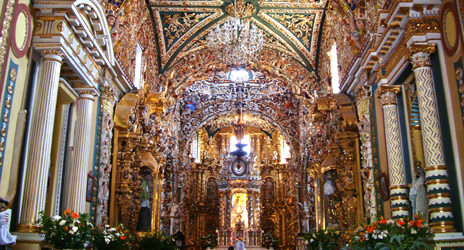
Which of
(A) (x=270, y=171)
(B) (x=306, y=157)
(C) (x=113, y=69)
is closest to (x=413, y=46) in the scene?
(C) (x=113, y=69)

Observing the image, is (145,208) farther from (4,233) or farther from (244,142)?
(244,142)

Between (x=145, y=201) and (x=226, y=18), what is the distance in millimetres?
8079

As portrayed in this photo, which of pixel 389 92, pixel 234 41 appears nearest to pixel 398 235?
pixel 389 92

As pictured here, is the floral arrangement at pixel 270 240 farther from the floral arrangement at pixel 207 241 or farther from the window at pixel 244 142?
the window at pixel 244 142

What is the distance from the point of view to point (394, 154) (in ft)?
33.8

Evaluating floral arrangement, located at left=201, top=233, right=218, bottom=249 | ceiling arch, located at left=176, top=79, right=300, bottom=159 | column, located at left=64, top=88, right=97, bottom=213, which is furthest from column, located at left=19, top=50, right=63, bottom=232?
floral arrangement, located at left=201, top=233, right=218, bottom=249

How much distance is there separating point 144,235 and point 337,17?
10.4m

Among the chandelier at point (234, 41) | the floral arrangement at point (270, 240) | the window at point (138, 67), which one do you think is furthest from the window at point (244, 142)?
the chandelier at point (234, 41)

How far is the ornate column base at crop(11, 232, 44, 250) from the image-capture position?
7.98m

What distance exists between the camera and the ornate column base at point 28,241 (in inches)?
314

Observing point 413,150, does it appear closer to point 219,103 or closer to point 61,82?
point 61,82

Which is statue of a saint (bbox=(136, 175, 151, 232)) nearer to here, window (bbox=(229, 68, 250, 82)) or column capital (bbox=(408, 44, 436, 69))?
window (bbox=(229, 68, 250, 82))

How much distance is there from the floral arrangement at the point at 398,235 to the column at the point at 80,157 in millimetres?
6601

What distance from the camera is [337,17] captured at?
15609 millimetres
